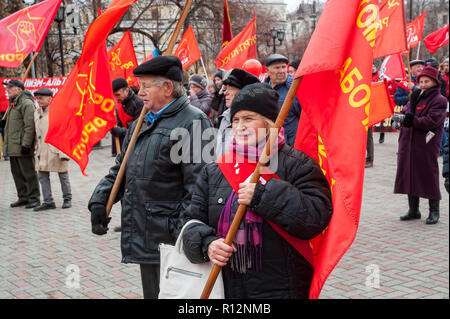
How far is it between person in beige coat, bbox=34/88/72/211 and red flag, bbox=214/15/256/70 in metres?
3.08

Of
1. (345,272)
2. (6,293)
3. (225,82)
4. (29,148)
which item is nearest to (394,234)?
(345,272)

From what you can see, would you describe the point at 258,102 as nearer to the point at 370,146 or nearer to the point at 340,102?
the point at 340,102

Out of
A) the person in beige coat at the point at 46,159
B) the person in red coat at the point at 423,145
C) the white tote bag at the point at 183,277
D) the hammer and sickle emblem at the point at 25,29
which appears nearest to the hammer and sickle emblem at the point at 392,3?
the person in red coat at the point at 423,145

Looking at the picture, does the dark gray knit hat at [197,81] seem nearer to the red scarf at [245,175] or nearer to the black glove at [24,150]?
the black glove at [24,150]

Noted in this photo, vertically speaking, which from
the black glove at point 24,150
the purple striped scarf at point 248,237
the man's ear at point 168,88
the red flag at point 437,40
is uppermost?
the red flag at point 437,40

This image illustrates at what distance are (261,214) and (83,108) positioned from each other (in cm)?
272

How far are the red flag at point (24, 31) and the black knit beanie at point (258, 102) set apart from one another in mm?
5342

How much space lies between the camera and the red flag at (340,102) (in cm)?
246

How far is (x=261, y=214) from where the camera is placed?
2410mm

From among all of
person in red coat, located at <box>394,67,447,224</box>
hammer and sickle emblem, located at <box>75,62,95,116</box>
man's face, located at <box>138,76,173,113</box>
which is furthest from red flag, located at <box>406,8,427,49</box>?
man's face, located at <box>138,76,173,113</box>

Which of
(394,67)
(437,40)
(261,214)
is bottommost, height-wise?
(261,214)

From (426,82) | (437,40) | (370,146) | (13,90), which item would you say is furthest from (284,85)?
(437,40)

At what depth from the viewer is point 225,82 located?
5.48 m

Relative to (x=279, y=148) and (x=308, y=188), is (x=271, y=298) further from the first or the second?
(x=279, y=148)
